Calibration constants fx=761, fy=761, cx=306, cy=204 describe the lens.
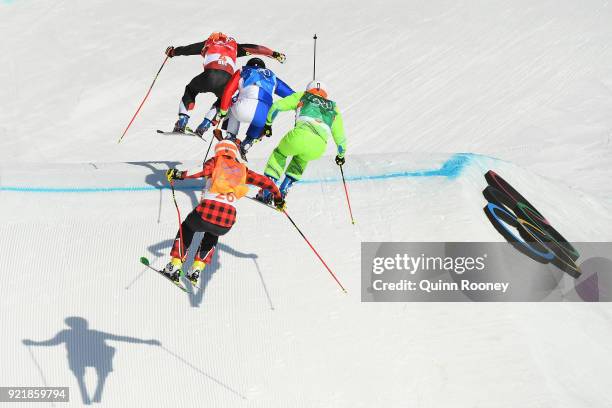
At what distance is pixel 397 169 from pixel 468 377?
2.38 meters

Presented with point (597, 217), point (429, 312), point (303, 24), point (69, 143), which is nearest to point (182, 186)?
point (429, 312)

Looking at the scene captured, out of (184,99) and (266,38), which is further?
(266,38)

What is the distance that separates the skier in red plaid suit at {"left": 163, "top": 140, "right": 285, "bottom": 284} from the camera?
17.2 ft

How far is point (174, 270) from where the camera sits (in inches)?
210

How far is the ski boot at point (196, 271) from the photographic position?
5.35 m

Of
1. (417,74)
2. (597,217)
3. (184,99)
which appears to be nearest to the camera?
(184,99)

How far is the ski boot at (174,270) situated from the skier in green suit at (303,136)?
124cm

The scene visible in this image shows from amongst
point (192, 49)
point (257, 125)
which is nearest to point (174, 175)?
point (257, 125)

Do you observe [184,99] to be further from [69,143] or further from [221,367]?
[69,143]

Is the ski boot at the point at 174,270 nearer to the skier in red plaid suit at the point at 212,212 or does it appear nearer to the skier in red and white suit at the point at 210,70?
the skier in red plaid suit at the point at 212,212

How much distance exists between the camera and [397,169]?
7.03 metres

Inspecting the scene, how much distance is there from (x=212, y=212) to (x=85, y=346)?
4.22 ft

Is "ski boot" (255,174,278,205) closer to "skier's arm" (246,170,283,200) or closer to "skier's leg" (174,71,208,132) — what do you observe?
"skier's arm" (246,170,283,200)

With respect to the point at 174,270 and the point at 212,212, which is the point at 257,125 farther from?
the point at 174,270
